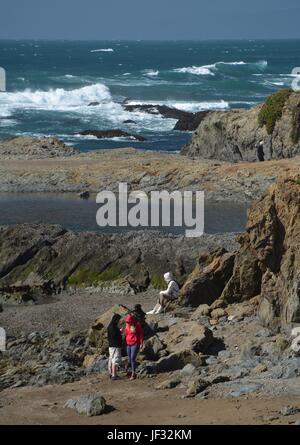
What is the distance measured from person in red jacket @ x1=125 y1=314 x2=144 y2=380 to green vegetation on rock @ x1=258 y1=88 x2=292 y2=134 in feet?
105

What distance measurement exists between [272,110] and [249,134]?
2.00m

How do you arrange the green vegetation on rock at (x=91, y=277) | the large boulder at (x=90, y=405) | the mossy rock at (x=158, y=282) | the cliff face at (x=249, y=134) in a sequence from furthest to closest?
the cliff face at (x=249, y=134)
the green vegetation on rock at (x=91, y=277)
the mossy rock at (x=158, y=282)
the large boulder at (x=90, y=405)

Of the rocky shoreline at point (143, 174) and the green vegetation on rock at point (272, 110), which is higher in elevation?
the green vegetation on rock at point (272, 110)

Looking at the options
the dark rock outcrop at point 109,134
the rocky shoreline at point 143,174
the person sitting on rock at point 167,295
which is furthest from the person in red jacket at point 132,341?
the dark rock outcrop at point 109,134

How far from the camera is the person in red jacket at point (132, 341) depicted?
18.3m

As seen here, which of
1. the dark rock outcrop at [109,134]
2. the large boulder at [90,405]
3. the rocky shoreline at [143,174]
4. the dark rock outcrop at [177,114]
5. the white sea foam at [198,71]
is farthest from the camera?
the white sea foam at [198,71]

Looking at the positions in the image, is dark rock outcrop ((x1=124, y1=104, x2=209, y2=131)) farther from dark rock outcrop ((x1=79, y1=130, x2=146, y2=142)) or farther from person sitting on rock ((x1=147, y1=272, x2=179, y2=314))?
person sitting on rock ((x1=147, y1=272, x2=179, y2=314))

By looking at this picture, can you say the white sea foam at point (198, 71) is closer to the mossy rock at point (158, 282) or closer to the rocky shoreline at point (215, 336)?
the mossy rock at point (158, 282)

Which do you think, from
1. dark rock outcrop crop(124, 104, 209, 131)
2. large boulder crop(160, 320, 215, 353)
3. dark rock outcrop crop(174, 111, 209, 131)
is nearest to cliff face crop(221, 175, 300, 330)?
large boulder crop(160, 320, 215, 353)

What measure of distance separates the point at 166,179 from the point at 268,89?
5931 centimetres

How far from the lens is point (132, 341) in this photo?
1841cm

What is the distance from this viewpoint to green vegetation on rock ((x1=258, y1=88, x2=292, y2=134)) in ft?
161

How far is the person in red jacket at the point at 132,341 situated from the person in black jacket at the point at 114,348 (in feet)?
0.66

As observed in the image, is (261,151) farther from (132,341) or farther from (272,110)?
(132,341)
